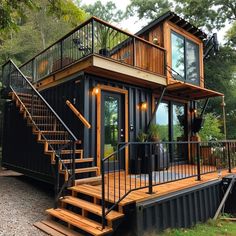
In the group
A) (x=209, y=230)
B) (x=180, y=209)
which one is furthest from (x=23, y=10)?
(x=209, y=230)

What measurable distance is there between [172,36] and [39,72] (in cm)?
476

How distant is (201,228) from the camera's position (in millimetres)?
4695

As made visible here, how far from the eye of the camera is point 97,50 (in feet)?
23.7

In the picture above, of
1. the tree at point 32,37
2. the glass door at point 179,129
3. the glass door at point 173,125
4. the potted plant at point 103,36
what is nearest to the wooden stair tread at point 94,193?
the potted plant at point 103,36

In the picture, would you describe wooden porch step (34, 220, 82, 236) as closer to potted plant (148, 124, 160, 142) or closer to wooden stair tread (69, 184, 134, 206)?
wooden stair tread (69, 184, 134, 206)

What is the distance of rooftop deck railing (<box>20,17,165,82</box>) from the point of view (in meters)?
6.03

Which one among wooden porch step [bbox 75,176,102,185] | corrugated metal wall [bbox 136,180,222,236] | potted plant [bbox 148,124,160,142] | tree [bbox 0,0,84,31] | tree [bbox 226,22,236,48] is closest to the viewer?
corrugated metal wall [bbox 136,180,222,236]

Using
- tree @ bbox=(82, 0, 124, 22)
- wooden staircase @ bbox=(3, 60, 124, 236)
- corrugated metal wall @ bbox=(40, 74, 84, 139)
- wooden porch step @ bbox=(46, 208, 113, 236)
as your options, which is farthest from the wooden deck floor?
tree @ bbox=(82, 0, 124, 22)

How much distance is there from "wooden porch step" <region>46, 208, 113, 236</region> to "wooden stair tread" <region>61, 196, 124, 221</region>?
0.51ft

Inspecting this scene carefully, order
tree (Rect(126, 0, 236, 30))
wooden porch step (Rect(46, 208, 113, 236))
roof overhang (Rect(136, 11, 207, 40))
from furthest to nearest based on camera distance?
tree (Rect(126, 0, 236, 30))
roof overhang (Rect(136, 11, 207, 40))
wooden porch step (Rect(46, 208, 113, 236))

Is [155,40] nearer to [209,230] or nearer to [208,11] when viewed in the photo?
[209,230]

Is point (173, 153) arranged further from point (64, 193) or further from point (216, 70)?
point (216, 70)

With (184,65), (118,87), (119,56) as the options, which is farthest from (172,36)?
(118,87)

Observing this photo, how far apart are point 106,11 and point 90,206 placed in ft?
82.2
